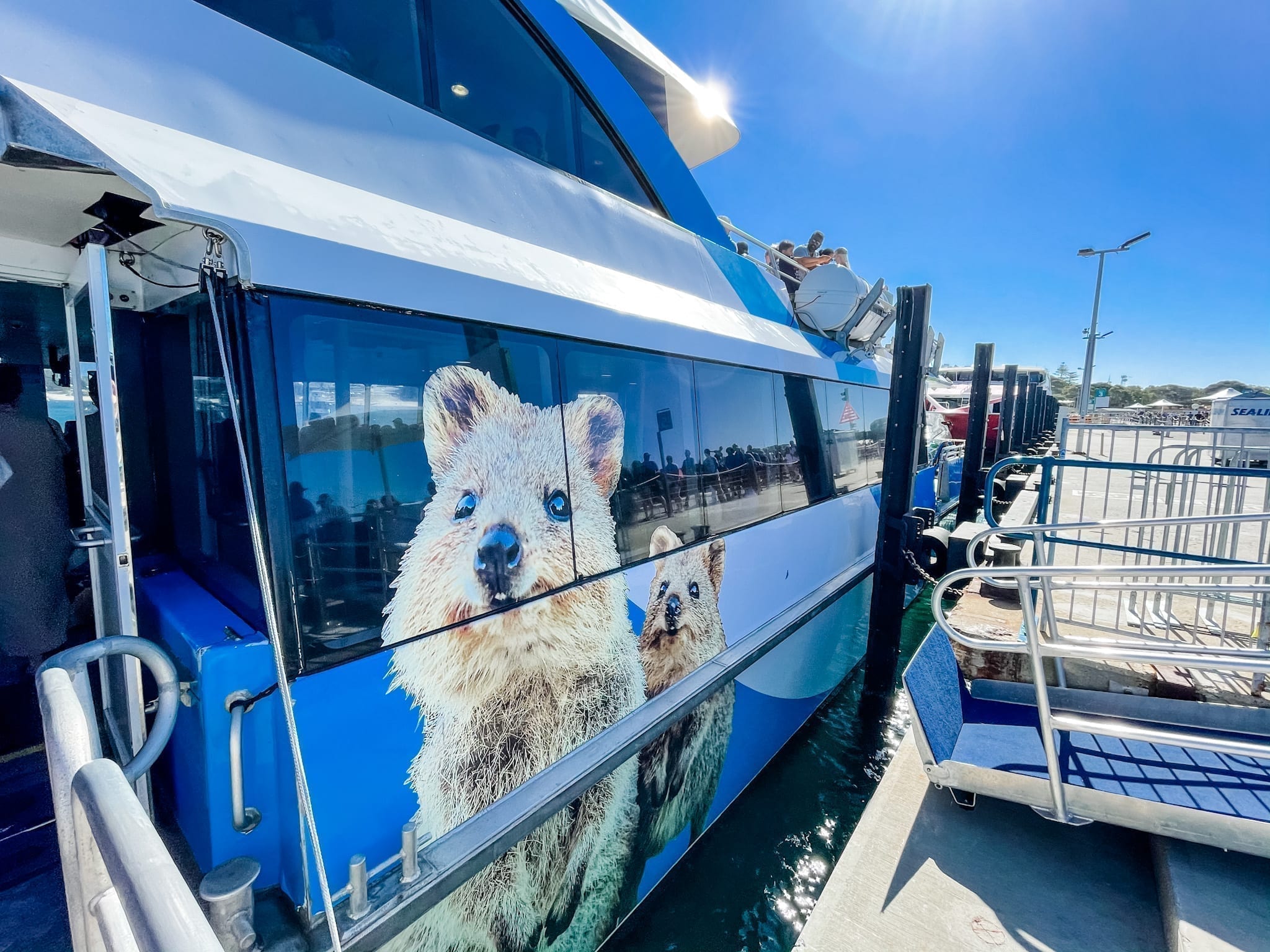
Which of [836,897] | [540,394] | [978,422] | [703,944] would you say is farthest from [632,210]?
[978,422]

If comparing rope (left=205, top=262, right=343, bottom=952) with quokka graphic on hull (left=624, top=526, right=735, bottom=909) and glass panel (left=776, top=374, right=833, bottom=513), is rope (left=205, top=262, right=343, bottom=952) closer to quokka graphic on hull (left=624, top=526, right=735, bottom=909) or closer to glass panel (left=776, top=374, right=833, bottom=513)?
quokka graphic on hull (left=624, top=526, right=735, bottom=909)

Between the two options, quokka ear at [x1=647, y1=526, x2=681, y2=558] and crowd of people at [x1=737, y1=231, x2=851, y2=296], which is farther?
crowd of people at [x1=737, y1=231, x2=851, y2=296]

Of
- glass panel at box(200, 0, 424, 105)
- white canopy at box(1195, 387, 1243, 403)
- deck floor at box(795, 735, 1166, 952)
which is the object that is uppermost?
glass panel at box(200, 0, 424, 105)

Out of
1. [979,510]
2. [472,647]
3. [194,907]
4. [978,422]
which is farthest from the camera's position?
[979,510]

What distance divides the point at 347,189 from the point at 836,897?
104 inches

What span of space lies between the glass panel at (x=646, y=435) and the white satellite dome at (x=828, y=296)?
2.00 meters

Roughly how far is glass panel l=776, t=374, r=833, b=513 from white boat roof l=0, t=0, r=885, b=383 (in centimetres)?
128

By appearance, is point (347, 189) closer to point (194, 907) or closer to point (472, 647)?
point (472, 647)

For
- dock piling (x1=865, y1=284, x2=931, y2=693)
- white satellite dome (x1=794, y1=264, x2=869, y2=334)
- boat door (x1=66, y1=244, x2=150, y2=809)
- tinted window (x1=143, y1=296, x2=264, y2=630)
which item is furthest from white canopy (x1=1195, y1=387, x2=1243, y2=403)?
boat door (x1=66, y1=244, x2=150, y2=809)

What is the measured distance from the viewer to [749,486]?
3.20m

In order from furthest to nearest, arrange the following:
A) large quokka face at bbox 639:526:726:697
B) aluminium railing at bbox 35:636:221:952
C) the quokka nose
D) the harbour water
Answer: the harbour water
large quokka face at bbox 639:526:726:697
the quokka nose
aluminium railing at bbox 35:636:221:952

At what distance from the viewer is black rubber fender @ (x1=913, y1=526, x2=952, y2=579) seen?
14.5 feet

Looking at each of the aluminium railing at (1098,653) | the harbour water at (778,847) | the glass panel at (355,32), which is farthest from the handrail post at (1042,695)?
the glass panel at (355,32)

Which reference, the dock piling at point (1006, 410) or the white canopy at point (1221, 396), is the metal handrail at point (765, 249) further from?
the white canopy at point (1221, 396)
